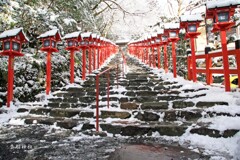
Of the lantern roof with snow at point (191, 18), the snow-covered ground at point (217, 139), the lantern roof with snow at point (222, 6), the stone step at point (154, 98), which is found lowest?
the snow-covered ground at point (217, 139)

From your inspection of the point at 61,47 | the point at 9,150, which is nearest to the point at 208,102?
the point at 9,150

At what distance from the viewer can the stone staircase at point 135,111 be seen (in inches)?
176

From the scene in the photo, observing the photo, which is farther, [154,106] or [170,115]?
[154,106]

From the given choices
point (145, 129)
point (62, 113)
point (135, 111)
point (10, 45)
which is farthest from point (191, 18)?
point (10, 45)

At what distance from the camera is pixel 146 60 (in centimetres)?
1838

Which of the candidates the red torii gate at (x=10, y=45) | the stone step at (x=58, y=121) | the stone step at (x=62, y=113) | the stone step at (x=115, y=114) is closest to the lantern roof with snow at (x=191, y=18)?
the stone step at (x=115, y=114)

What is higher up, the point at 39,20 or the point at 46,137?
the point at 39,20

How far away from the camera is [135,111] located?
5535mm

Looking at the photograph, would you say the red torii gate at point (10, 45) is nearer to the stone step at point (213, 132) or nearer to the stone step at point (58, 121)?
the stone step at point (58, 121)

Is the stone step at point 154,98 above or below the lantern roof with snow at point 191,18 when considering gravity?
below

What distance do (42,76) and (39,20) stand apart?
2.47 meters

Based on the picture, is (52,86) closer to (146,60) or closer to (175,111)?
(175,111)

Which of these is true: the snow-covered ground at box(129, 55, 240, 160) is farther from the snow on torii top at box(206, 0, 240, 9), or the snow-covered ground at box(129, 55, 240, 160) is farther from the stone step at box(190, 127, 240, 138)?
the snow on torii top at box(206, 0, 240, 9)

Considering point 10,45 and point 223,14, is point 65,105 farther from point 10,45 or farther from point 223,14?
point 223,14
